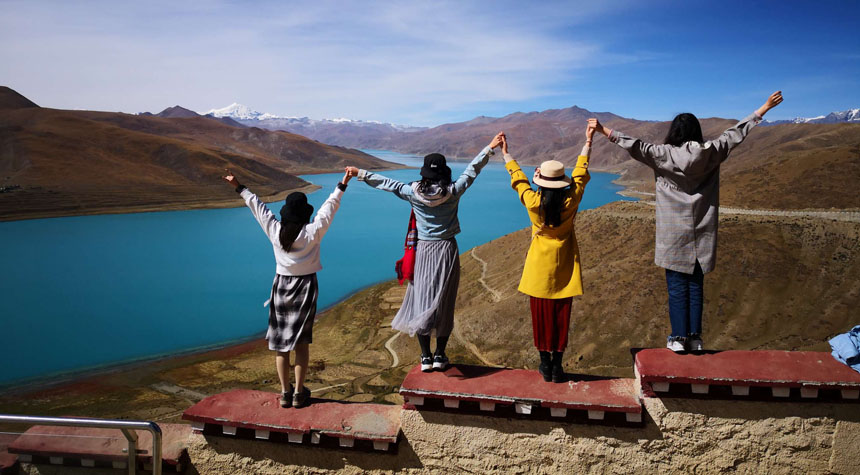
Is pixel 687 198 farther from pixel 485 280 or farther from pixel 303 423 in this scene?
pixel 485 280

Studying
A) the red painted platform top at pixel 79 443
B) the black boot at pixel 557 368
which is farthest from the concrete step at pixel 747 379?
the red painted platform top at pixel 79 443

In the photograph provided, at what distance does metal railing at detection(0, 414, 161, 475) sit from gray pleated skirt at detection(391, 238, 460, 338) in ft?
5.96

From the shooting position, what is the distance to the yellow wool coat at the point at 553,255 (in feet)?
12.5

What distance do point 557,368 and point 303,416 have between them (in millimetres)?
1992

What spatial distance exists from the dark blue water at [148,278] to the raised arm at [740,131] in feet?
72.9

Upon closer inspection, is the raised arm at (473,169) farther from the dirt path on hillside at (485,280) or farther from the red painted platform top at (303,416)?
the dirt path on hillside at (485,280)

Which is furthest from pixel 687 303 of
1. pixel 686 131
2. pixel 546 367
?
pixel 686 131

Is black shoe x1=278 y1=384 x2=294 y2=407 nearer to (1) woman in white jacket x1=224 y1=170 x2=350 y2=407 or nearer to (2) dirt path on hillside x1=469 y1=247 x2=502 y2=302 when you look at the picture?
(1) woman in white jacket x1=224 y1=170 x2=350 y2=407

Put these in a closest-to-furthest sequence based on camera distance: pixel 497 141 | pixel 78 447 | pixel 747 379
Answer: pixel 78 447, pixel 747 379, pixel 497 141

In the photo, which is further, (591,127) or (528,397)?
(591,127)

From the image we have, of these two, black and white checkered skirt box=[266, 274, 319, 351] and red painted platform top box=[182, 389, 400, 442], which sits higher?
black and white checkered skirt box=[266, 274, 319, 351]

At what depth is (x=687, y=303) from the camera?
3979 mm

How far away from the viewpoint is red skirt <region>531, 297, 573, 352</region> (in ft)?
12.8

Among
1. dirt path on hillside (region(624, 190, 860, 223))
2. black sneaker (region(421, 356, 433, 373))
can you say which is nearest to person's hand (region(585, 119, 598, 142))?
black sneaker (region(421, 356, 433, 373))
